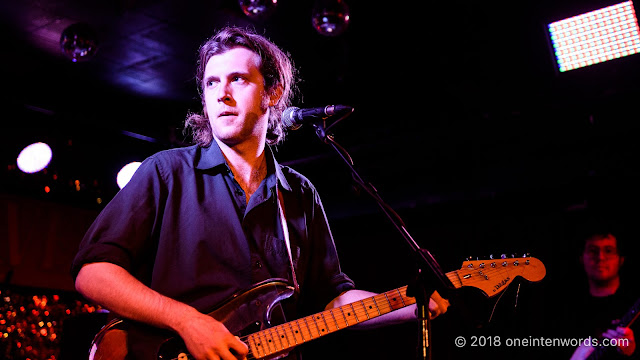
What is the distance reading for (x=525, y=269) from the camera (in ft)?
9.24

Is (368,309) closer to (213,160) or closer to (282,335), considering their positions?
(282,335)

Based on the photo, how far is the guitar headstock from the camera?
2771mm

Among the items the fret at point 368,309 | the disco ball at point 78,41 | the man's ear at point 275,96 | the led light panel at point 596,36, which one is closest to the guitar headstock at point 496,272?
the fret at point 368,309

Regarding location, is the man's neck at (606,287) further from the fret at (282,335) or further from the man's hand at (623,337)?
the fret at (282,335)

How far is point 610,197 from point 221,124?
5.36 meters

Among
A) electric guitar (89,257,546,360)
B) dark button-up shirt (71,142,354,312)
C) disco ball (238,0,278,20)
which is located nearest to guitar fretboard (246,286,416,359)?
electric guitar (89,257,546,360)

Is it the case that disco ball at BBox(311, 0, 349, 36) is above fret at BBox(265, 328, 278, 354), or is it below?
above

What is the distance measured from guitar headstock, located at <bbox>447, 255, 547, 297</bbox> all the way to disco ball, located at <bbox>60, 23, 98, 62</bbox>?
4.65 m

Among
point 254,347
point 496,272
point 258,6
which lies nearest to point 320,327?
point 254,347

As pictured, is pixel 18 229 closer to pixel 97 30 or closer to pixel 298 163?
pixel 97 30

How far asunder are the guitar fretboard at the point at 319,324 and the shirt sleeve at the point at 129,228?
0.63 metres

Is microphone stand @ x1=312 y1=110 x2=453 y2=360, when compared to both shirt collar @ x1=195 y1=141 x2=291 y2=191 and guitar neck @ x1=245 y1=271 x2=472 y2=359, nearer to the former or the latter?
guitar neck @ x1=245 y1=271 x2=472 y2=359

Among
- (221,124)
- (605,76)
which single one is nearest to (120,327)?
(221,124)

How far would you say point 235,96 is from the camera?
118 inches
